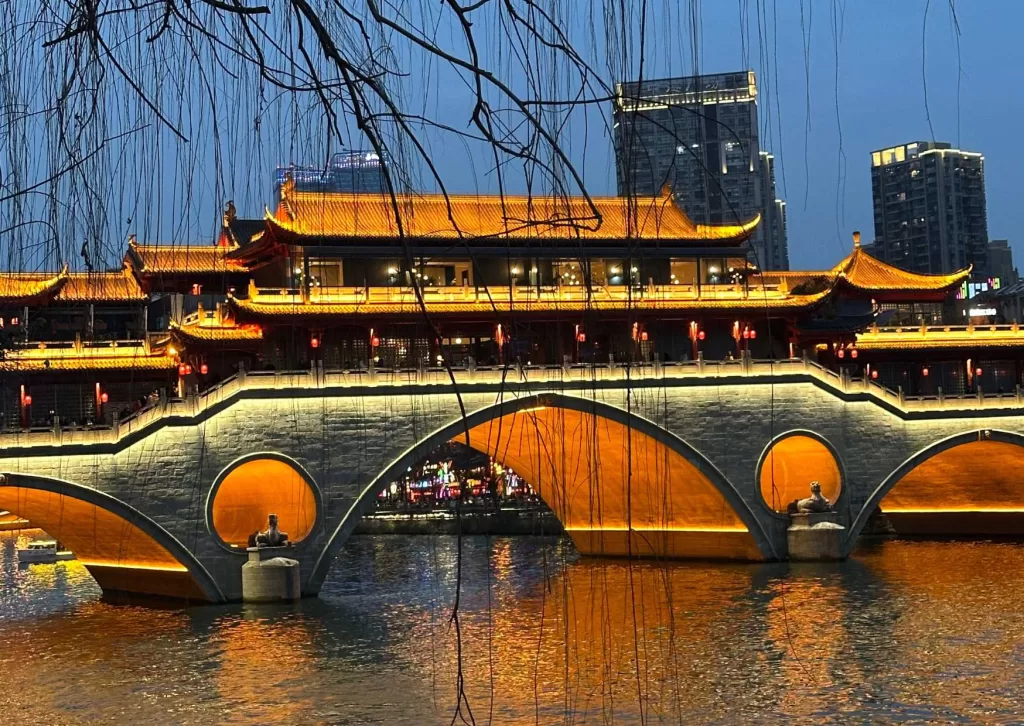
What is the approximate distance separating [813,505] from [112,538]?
13.7m

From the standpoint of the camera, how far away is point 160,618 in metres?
23.3

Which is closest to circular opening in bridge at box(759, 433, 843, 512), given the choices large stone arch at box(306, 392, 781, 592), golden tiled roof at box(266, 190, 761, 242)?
large stone arch at box(306, 392, 781, 592)

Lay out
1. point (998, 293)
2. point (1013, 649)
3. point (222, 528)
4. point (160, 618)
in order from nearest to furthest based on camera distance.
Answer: point (1013, 649) < point (160, 618) < point (222, 528) < point (998, 293)

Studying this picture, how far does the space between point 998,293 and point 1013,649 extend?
34218mm

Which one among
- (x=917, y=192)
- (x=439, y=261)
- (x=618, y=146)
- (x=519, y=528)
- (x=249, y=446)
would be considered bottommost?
(x=519, y=528)

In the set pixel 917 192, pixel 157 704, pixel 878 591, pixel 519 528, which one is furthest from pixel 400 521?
pixel 917 192

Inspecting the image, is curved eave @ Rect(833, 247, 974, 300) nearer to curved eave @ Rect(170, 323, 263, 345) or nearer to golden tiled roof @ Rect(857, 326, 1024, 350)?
golden tiled roof @ Rect(857, 326, 1024, 350)

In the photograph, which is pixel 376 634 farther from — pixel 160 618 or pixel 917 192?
pixel 917 192

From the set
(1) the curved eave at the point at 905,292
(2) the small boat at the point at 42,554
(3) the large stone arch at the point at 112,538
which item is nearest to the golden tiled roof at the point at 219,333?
(3) the large stone arch at the point at 112,538

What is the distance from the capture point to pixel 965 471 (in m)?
32.7

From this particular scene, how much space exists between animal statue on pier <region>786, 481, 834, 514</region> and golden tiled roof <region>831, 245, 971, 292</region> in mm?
7734

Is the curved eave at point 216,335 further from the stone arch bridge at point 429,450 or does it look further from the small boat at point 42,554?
the small boat at point 42,554

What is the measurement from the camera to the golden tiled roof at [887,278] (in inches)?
1342

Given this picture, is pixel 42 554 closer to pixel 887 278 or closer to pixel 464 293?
pixel 464 293
